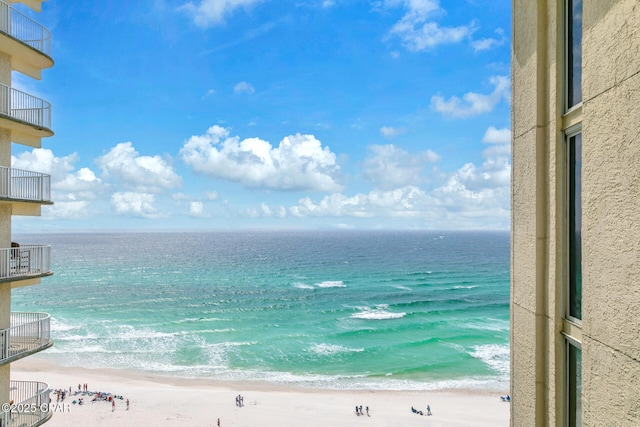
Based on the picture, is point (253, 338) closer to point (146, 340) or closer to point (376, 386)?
point (146, 340)

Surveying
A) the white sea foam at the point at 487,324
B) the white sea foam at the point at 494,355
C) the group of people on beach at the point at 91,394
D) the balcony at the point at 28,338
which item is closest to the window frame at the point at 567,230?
the balcony at the point at 28,338

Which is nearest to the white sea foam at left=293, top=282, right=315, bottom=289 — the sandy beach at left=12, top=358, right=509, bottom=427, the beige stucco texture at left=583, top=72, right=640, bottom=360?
the sandy beach at left=12, top=358, right=509, bottom=427

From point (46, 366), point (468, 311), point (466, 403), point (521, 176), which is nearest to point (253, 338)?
point (46, 366)

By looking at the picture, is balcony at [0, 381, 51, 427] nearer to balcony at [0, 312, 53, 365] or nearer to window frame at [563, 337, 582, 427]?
balcony at [0, 312, 53, 365]

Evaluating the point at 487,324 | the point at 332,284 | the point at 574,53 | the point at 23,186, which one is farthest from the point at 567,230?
the point at 332,284

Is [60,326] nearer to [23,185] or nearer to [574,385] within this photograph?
[23,185]

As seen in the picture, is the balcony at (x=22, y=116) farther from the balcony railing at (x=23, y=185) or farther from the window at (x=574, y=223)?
the window at (x=574, y=223)

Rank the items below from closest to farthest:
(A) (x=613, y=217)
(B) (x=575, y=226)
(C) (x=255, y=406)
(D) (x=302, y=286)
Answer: (A) (x=613, y=217)
(B) (x=575, y=226)
(C) (x=255, y=406)
(D) (x=302, y=286)
